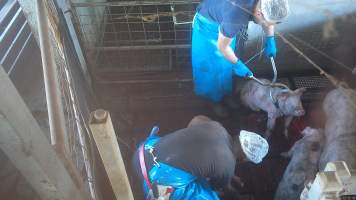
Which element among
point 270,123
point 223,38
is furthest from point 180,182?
point 270,123

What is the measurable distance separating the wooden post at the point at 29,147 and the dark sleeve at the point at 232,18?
221cm

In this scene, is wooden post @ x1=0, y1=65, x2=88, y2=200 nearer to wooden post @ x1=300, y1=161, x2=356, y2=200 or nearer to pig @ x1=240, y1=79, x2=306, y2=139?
wooden post @ x1=300, y1=161, x2=356, y2=200

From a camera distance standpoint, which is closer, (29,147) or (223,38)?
(29,147)

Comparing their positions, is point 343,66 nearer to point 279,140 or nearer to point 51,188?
point 279,140

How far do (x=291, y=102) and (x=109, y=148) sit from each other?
299 centimetres

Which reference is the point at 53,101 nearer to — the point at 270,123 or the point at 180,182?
the point at 180,182

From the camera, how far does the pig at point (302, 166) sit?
346 cm

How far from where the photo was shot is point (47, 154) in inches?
66.1

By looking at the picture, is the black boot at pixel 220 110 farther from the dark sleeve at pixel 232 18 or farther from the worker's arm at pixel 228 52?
the dark sleeve at pixel 232 18

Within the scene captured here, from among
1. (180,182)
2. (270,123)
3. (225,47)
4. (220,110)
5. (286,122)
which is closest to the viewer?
(180,182)

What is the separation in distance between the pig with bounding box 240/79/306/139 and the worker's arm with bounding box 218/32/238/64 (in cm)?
72

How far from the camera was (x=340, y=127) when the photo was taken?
377 centimetres

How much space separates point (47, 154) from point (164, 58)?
398 centimetres

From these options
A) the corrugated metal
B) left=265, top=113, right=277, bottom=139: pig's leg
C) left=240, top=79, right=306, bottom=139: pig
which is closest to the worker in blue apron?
left=240, top=79, right=306, bottom=139: pig
